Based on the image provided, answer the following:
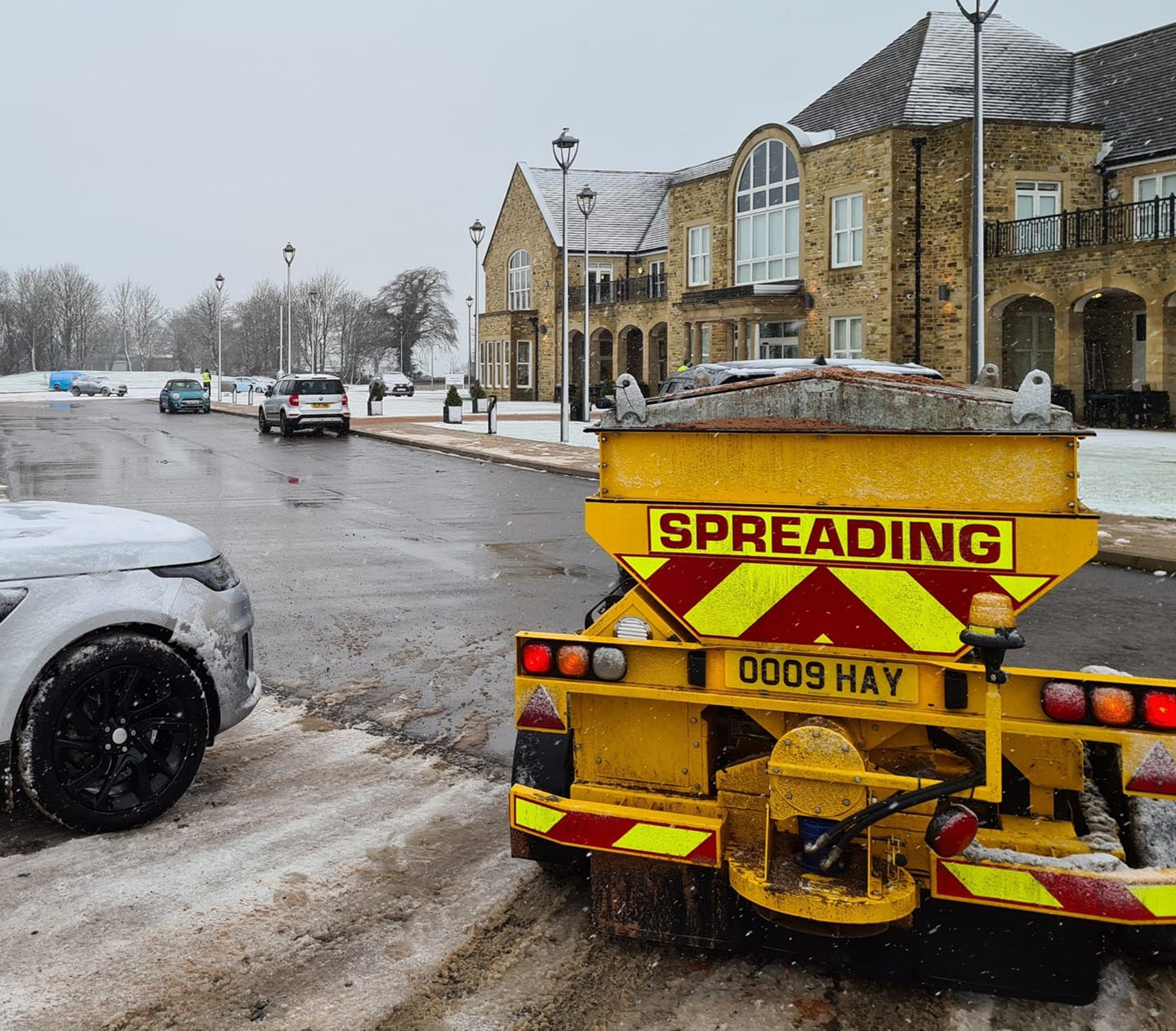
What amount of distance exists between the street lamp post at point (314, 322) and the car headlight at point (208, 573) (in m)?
110

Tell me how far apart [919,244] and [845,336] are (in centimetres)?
360

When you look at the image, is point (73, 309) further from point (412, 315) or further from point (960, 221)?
point (960, 221)

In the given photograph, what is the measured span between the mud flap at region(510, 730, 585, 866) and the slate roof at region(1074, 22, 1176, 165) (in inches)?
1316

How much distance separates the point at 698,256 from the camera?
42719 mm

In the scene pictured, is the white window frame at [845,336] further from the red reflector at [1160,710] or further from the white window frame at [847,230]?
the red reflector at [1160,710]

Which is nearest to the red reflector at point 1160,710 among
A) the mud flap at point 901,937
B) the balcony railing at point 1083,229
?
the mud flap at point 901,937

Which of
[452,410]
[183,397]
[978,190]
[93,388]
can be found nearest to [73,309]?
[93,388]

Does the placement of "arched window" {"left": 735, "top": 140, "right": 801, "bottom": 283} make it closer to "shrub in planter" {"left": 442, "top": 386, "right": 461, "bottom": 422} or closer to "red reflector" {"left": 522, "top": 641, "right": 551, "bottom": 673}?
"shrub in planter" {"left": 442, "top": 386, "right": 461, "bottom": 422}

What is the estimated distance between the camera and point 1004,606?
9.56ft

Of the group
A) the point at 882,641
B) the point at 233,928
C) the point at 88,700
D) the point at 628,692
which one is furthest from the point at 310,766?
the point at 882,641

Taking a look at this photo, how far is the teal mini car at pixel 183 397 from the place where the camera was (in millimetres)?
52312

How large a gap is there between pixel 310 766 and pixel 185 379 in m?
50.6

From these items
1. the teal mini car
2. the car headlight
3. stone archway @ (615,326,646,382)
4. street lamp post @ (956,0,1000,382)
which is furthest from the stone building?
the car headlight

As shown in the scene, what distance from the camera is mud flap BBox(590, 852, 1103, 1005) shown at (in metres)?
3.30
